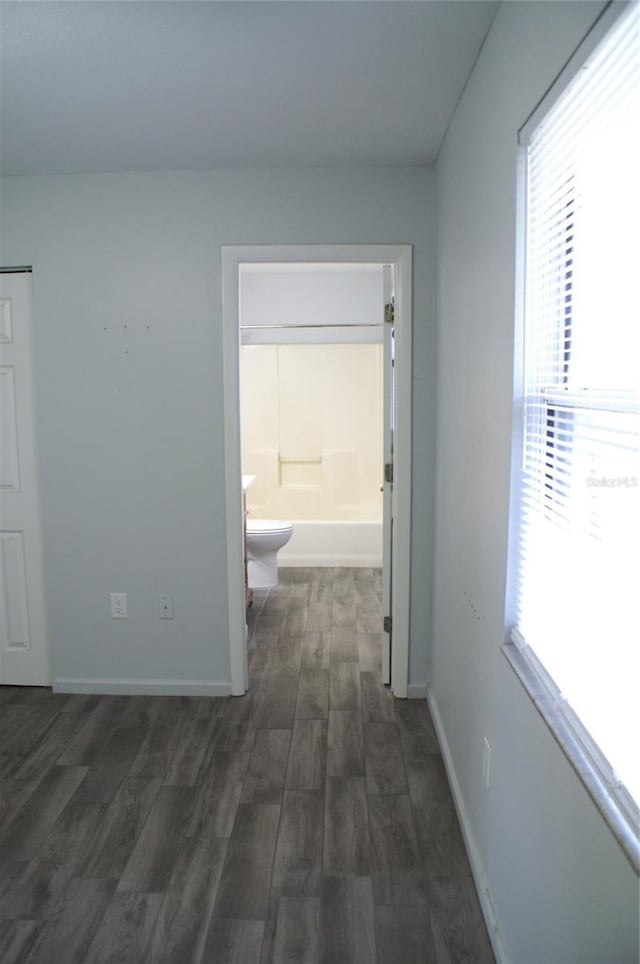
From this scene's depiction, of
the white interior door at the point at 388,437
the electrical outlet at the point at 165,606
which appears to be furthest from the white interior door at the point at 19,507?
the white interior door at the point at 388,437

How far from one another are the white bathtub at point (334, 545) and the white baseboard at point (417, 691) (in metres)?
2.40

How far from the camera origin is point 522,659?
1627mm

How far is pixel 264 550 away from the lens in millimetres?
4844

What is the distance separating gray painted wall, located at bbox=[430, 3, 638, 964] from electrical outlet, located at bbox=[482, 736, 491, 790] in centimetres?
5

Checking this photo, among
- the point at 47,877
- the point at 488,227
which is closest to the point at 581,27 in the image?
the point at 488,227

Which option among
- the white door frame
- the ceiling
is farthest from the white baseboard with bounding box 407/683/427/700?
the ceiling

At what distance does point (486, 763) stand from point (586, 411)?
114 cm

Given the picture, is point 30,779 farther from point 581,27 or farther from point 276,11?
point 581,27

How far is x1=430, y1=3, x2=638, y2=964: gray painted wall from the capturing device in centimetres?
117

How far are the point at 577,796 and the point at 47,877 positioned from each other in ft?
5.38

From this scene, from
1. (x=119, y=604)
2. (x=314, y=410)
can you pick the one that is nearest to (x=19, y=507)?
(x=119, y=604)

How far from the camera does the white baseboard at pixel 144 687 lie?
3.24 metres

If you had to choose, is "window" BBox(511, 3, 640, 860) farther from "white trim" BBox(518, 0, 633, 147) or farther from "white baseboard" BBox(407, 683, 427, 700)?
"white baseboard" BBox(407, 683, 427, 700)

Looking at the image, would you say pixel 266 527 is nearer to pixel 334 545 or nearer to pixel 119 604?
pixel 334 545
